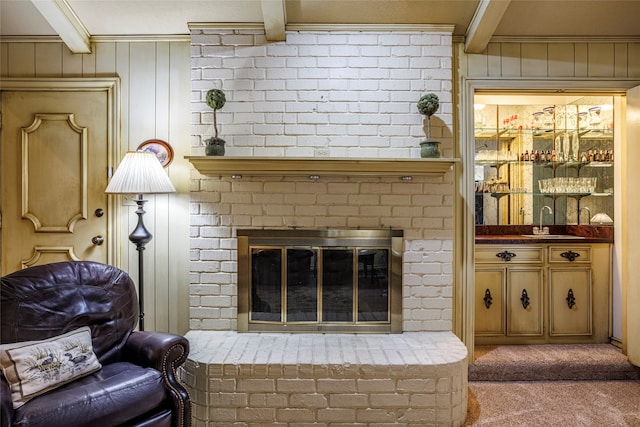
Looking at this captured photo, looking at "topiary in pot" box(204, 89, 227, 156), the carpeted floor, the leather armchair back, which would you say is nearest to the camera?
the leather armchair back

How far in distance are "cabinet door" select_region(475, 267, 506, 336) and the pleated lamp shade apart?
8.16 ft

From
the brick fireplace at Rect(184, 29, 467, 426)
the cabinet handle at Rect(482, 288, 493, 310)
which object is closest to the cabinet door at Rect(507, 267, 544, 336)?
the cabinet handle at Rect(482, 288, 493, 310)

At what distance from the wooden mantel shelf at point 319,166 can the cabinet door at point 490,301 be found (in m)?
1.16

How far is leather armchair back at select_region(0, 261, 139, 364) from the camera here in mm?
1749

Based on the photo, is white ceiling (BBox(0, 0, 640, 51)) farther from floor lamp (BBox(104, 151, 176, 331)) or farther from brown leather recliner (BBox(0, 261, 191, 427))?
brown leather recliner (BBox(0, 261, 191, 427))

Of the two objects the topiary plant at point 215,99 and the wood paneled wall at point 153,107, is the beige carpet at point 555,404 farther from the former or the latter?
the topiary plant at point 215,99

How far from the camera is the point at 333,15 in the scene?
2.47 m

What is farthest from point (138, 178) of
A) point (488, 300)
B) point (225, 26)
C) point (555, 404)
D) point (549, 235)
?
point (549, 235)

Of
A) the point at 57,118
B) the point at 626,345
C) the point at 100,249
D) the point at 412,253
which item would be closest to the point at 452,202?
the point at 412,253

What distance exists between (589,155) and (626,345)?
1819 mm

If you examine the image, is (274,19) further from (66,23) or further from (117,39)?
(66,23)

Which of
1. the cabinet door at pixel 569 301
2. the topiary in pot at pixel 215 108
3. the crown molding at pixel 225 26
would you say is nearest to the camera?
the topiary in pot at pixel 215 108

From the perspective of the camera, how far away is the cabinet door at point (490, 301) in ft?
10.1

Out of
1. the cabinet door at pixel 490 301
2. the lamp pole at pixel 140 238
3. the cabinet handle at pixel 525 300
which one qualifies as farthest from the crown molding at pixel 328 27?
the cabinet handle at pixel 525 300
